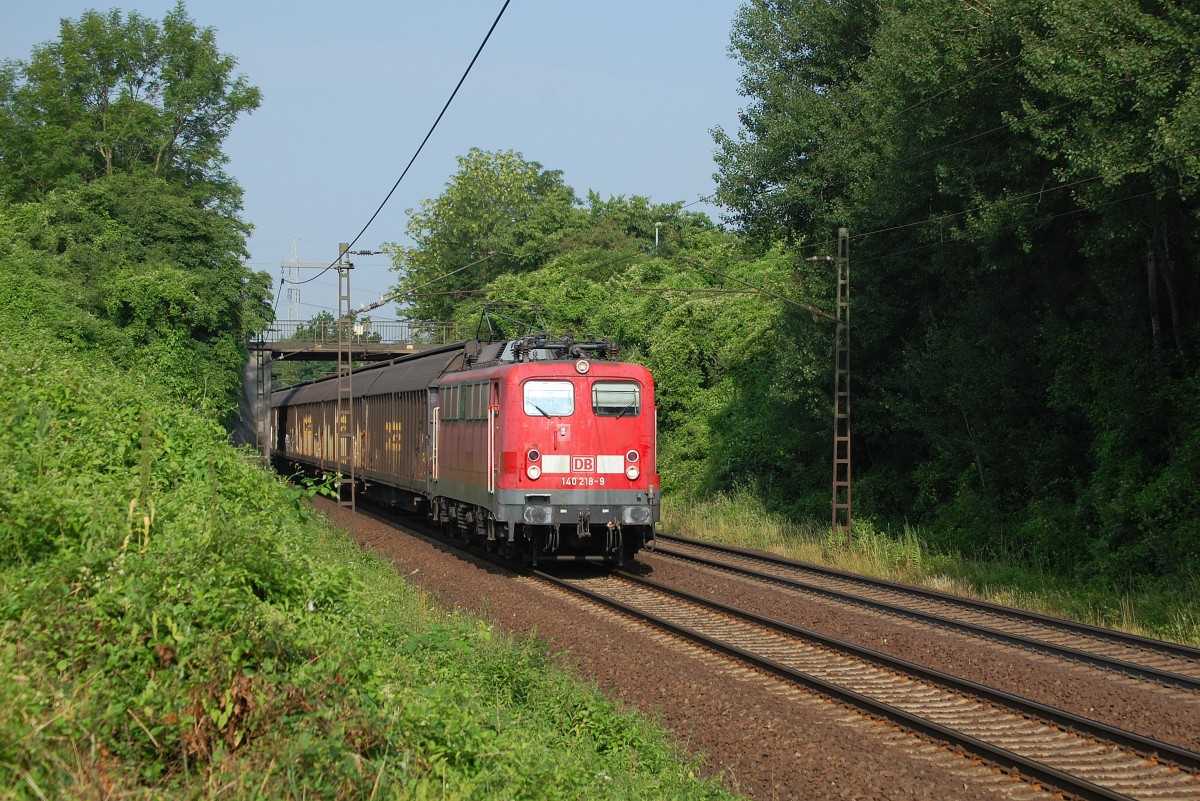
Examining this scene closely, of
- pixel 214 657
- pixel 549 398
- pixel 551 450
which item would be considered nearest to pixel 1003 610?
pixel 551 450

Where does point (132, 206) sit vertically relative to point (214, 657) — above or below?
above

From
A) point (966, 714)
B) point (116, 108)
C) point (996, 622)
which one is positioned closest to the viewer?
point (966, 714)

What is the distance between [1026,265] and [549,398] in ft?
29.3

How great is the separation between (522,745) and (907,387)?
17.7 meters

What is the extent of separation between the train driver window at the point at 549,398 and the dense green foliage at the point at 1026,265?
7.18 m

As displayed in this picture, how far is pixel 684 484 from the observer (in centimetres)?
3128

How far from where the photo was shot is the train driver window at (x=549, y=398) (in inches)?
656

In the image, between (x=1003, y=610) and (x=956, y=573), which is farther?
(x=956, y=573)

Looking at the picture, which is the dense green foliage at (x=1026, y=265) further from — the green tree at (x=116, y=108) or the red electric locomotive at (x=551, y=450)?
the green tree at (x=116, y=108)

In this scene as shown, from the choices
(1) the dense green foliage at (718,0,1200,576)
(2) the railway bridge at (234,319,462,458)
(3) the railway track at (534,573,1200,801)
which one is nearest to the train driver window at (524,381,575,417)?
(3) the railway track at (534,573,1200,801)

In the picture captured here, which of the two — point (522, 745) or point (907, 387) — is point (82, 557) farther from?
point (907, 387)

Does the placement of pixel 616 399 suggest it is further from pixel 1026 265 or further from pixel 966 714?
pixel 966 714

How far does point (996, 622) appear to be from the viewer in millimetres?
13445

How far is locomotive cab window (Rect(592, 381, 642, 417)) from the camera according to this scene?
17.0m
